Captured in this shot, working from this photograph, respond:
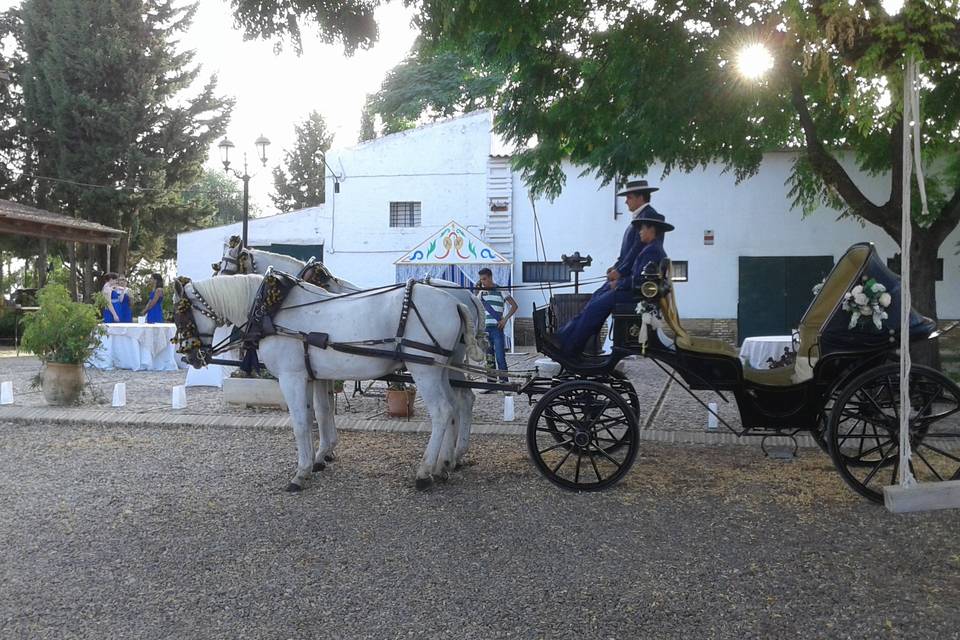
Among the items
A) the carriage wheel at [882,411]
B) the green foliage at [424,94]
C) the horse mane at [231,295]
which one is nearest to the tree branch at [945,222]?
the carriage wheel at [882,411]

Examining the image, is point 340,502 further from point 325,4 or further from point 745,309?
point 745,309

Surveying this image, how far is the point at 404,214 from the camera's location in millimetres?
20078

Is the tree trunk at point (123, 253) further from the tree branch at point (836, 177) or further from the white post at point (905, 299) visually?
the white post at point (905, 299)

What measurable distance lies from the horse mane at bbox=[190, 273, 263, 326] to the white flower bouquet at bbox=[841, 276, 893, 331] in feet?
13.5

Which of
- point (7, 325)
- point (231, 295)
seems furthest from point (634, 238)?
point (7, 325)

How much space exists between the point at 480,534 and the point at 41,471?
3.78 metres

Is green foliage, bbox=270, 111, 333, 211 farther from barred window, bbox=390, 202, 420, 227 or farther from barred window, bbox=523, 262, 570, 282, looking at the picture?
barred window, bbox=523, 262, 570, 282

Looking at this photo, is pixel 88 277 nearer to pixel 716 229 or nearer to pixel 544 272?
pixel 544 272

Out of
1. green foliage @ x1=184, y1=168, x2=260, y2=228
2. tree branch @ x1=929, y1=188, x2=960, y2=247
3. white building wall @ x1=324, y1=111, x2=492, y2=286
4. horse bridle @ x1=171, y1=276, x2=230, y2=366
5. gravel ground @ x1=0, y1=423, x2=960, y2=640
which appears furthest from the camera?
green foliage @ x1=184, y1=168, x2=260, y2=228

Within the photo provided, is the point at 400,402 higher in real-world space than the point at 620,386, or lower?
lower

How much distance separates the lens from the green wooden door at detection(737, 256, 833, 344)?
17.5 metres

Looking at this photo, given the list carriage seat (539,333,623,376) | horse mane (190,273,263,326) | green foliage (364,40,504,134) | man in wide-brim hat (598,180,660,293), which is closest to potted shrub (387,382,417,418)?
horse mane (190,273,263,326)

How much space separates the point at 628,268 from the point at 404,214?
15.4 metres

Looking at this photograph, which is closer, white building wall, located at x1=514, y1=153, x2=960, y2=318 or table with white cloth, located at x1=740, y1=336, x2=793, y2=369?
table with white cloth, located at x1=740, y1=336, x2=793, y2=369
